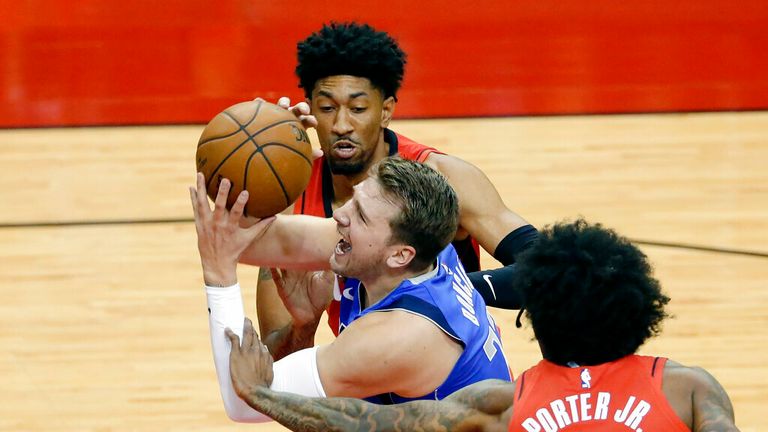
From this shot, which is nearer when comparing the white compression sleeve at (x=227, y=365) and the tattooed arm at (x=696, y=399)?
the tattooed arm at (x=696, y=399)

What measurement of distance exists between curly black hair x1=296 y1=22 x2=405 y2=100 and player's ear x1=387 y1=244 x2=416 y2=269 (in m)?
1.51

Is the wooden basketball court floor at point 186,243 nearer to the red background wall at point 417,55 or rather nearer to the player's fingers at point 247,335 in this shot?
the red background wall at point 417,55

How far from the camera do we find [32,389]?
6082mm

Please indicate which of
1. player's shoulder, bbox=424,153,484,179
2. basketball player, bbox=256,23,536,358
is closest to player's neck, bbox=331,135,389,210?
basketball player, bbox=256,23,536,358

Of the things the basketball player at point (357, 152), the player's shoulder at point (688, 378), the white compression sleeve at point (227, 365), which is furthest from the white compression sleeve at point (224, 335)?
the player's shoulder at point (688, 378)

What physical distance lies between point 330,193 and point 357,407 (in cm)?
183

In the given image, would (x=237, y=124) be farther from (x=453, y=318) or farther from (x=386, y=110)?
(x=386, y=110)

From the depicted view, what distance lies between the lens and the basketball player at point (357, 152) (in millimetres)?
4727

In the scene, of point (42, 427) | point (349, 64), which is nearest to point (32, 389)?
point (42, 427)

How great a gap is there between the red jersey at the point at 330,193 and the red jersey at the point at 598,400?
1.91 metres

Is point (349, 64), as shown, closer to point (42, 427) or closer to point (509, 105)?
point (42, 427)

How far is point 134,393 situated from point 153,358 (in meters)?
0.45

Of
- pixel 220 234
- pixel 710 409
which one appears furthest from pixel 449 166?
pixel 710 409

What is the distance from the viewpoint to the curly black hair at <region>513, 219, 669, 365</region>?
291 centimetres
